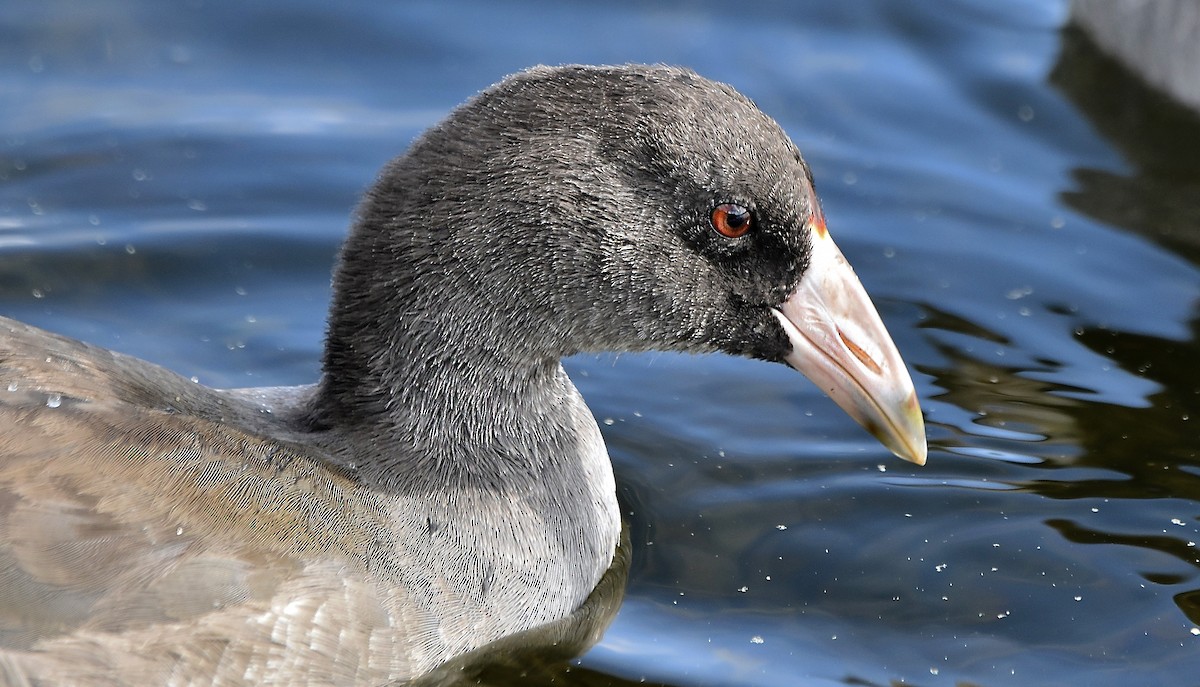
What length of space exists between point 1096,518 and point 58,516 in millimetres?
3777

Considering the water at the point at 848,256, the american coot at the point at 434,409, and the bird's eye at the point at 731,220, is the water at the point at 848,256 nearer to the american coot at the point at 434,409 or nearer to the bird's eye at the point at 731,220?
the american coot at the point at 434,409

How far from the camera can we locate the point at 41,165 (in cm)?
809

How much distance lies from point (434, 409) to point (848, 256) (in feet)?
10.2

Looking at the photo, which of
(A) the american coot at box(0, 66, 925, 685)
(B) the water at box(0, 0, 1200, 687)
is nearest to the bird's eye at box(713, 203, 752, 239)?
(A) the american coot at box(0, 66, 925, 685)

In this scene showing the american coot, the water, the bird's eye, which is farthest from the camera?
the water

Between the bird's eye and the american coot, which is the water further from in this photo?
the bird's eye

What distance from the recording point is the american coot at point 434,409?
15.1 feet

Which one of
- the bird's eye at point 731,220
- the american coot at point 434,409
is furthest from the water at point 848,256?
the bird's eye at point 731,220

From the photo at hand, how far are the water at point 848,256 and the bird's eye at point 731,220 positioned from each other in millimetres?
1371

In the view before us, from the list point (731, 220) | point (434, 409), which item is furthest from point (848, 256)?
point (434, 409)

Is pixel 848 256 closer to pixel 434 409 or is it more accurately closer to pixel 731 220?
pixel 731 220

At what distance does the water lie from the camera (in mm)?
5762

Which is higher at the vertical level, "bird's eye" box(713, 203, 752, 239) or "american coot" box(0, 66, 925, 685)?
"bird's eye" box(713, 203, 752, 239)

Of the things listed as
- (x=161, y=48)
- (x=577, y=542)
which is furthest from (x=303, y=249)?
(x=577, y=542)
